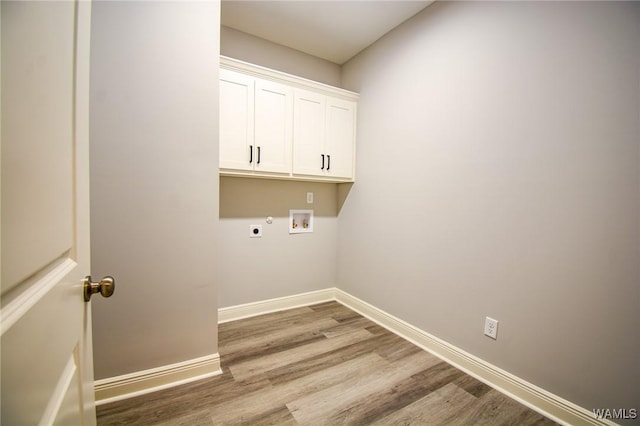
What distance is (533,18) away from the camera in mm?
1648

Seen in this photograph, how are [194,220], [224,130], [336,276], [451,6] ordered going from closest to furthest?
[194,220] → [451,6] → [224,130] → [336,276]

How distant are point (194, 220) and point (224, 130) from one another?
926 millimetres

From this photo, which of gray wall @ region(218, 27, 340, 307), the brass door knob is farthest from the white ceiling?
the brass door knob

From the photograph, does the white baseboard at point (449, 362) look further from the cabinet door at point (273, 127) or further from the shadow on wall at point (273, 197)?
the cabinet door at point (273, 127)

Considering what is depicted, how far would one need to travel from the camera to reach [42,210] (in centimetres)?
40

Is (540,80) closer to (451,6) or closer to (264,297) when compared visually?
(451,6)

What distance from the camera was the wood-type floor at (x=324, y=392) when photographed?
5.03 ft

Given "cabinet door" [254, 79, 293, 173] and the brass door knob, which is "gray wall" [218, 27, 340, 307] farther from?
the brass door knob

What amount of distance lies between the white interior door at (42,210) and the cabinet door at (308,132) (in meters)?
2.08

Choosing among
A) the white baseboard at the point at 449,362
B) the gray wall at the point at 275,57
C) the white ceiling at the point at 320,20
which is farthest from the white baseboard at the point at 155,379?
the white ceiling at the point at 320,20

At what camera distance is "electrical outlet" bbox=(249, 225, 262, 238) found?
2.81 m

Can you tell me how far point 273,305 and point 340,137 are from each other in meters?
1.92

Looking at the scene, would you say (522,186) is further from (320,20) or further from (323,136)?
(320,20)

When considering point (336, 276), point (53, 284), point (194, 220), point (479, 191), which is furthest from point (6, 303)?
point (336, 276)
